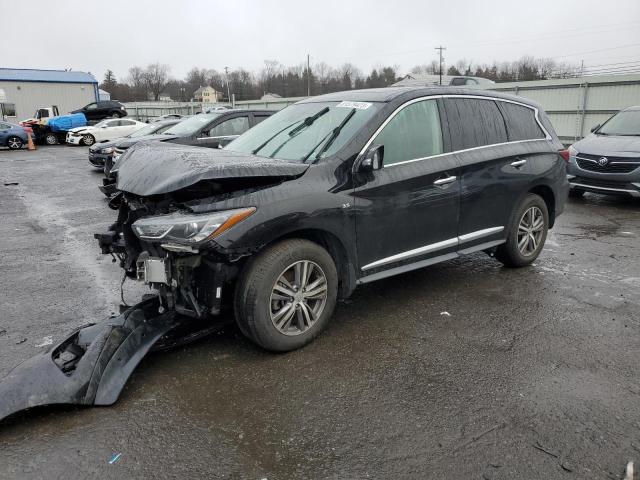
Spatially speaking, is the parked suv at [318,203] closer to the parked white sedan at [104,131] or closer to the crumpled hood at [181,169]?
the crumpled hood at [181,169]

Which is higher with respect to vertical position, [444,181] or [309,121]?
[309,121]

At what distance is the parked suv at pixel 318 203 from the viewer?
3.28m

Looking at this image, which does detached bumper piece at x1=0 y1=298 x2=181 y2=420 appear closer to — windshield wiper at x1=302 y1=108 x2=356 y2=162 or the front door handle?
windshield wiper at x1=302 y1=108 x2=356 y2=162

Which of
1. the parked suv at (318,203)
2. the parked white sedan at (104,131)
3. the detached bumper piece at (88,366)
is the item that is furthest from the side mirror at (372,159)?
the parked white sedan at (104,131)

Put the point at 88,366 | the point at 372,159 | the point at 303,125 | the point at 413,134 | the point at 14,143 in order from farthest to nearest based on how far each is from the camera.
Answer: the point at 14,143
the point at 303,125
the point at 413,134
the point at 372,159
the point at 88,366

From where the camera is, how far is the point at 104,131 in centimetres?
2411

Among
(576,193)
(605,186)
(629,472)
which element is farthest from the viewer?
(576,193)

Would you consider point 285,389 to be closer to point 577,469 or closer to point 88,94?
point 577,469

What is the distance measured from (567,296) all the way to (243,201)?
3377 millimetres

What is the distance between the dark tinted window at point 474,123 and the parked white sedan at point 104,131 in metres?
21.2

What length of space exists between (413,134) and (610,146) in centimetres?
660

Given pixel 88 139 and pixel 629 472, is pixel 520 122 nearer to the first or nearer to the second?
pixel 629 472

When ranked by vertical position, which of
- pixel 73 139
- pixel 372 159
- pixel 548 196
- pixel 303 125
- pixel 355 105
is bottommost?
pixel 548 196

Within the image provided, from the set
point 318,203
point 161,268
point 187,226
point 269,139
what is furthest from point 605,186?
point 161,268
